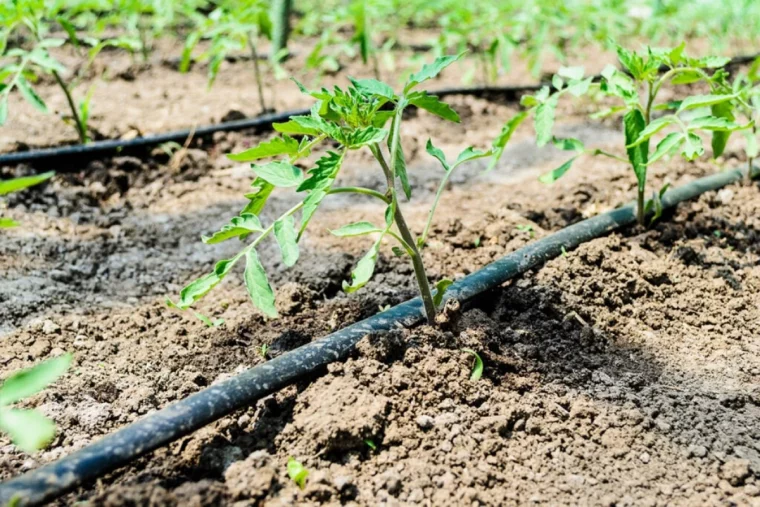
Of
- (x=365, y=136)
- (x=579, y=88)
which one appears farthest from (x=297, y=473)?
(x=579, y=88)

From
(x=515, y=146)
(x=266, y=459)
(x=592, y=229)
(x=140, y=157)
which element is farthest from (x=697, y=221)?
(x=140, y=157)

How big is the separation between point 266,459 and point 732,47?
6.22 metres

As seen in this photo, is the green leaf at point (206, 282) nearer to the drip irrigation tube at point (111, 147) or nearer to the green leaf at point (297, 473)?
the green leaf at point (297, 473)

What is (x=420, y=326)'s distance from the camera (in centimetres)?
178

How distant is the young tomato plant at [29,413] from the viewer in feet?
3.12

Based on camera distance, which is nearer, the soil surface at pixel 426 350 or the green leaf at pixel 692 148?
the soil surface at pixel 426 350

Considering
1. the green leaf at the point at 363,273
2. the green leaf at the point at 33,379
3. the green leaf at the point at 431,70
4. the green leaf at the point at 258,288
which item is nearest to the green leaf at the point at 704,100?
the green leaf at the point at 431,70

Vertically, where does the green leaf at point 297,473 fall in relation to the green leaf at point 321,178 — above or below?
below

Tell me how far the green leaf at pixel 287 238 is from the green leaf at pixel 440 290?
0.42 m

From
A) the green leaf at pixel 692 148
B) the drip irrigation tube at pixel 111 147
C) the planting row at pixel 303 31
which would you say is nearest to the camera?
the green leaf at pixel 692 148

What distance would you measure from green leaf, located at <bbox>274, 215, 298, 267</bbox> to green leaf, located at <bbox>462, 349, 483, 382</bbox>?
535mm

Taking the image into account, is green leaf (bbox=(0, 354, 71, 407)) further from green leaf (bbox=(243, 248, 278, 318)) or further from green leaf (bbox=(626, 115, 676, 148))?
green leaf (bbox=(626, 115, 676, 148))

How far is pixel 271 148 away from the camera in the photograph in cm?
154

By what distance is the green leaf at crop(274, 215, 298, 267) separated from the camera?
145 cm
